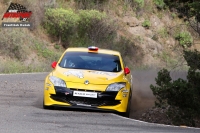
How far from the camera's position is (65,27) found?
4488 centimetres

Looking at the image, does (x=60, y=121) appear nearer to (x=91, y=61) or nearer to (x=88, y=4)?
(x=91, y=61)

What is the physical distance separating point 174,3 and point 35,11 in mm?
25266

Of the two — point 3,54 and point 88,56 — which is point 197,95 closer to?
point 88,56

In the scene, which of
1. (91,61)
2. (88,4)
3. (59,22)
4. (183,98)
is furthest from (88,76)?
(88,4)

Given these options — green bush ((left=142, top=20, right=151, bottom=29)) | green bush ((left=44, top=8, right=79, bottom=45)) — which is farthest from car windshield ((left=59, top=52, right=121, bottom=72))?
green bush ((left=142, top=20, right=151, bottom=29))

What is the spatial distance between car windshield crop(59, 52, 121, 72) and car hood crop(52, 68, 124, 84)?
50cm

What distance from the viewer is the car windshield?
1603 cm

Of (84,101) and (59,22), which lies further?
(59,22)

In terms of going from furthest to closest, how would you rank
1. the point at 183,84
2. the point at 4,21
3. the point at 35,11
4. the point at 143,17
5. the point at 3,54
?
the point at 143,17
the point at 35,11
the point at 4,21
the point at 3,54
the point at 183,84

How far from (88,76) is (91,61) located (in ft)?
4.62

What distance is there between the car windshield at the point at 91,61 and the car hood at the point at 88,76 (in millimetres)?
499

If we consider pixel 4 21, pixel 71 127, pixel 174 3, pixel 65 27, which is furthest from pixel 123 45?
pixel 71 127

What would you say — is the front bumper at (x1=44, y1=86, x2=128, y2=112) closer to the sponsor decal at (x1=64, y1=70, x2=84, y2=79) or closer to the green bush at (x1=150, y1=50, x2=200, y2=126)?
the sponsor decal at (x1=64, y1=70, x2=84, y2=79)

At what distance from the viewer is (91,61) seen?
1633 cm
